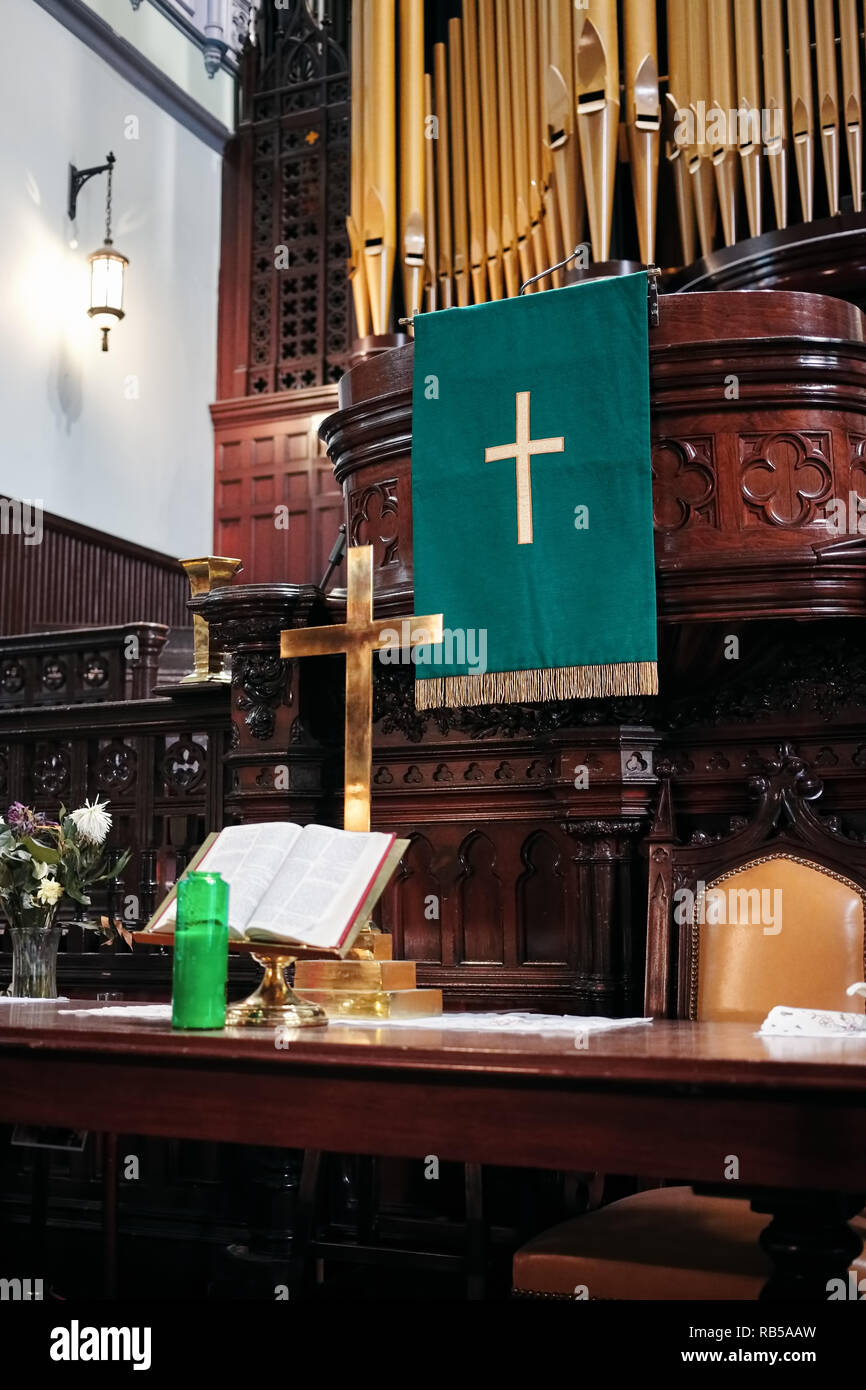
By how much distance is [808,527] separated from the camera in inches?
122

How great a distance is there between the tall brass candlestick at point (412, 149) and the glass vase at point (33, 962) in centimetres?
396

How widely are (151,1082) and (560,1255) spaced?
2.20 feet

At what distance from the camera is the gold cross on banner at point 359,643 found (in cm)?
279

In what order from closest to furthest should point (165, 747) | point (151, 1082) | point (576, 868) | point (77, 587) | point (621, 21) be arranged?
point (151, 1082)
point (576, 868)
point (165, 747)
point (621, 21)
point (77, 587)

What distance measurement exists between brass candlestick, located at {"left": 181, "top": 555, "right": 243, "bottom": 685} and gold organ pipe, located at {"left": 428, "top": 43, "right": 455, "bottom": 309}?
7.55 ft

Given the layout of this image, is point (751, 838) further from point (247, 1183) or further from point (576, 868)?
point (247, 1183)

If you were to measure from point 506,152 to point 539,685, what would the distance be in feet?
13.0

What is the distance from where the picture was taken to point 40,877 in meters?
3.35

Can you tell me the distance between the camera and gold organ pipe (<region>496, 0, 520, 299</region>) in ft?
20.6

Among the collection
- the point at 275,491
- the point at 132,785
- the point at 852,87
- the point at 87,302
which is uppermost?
the point at 87,302

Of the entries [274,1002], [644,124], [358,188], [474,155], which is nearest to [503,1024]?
[274,1002]

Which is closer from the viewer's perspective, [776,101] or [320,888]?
[320,888]

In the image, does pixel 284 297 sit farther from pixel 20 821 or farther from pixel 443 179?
pixel 20 821
